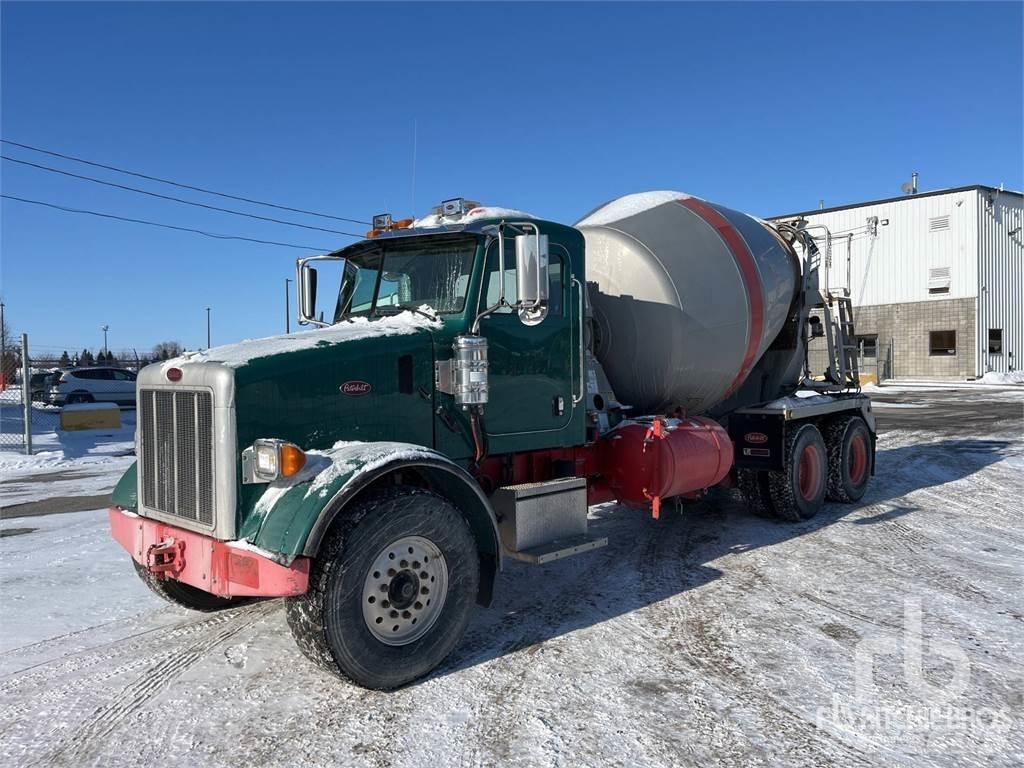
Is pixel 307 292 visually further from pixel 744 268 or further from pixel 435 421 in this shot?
pixel 744 268

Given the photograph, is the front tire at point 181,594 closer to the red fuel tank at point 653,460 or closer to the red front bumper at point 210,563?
the red front bumper at point 210,563

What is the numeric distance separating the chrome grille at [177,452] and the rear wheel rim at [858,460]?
7991 millimetres

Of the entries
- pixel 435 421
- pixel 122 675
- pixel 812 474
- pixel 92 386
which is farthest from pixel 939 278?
pixel 122 675

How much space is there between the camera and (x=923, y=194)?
3475cm

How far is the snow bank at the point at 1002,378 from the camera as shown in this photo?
110ft

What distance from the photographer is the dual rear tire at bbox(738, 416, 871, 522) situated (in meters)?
8.16

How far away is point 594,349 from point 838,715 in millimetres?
3659

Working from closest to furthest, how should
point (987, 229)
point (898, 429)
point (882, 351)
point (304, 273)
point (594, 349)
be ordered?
point (304, 273)
point (594, 349)
point (898, 429)
point (987, 229)
point (882, 351)

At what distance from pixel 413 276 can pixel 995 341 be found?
125ft

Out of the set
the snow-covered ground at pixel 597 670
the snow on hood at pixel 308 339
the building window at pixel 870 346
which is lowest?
the snow-covered ground at pixel 597 670

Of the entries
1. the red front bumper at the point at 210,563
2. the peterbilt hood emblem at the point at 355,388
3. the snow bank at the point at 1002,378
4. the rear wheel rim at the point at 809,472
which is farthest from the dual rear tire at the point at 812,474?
the snow bank at the point at 1002,378

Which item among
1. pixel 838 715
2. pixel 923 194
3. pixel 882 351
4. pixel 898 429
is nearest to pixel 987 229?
pixel 923 194

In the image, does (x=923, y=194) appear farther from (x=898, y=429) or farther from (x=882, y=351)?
(x=898, y=429)

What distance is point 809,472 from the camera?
873cm
